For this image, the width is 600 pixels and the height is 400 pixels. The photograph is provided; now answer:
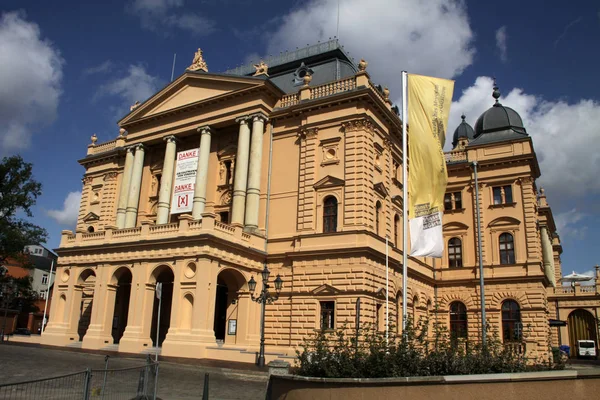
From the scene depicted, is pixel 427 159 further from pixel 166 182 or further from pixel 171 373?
pixel 166 182

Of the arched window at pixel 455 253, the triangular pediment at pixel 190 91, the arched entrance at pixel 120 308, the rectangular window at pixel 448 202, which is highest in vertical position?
the triangular pediment at pixel 190 91

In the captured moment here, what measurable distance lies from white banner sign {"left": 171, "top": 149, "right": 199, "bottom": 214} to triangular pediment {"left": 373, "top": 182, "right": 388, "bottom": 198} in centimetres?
1186

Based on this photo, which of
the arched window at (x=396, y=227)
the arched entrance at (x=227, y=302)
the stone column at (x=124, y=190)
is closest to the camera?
the arched entrance at (x=227, y=302)

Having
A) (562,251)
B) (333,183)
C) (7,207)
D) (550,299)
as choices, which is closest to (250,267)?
(333,183)

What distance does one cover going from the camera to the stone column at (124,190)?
1463 inches

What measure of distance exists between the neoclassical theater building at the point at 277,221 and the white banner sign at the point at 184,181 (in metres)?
0.10

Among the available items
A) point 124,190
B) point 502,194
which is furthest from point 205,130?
point 502,194

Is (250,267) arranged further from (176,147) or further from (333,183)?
(176,147)

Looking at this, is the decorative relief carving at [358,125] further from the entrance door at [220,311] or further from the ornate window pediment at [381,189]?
the entrance door at [220,311]

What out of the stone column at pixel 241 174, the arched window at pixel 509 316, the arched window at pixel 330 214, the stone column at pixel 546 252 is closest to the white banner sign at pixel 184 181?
the stone column at pixel 241 174

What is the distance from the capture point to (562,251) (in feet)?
217

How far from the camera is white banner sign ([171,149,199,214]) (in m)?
34.4

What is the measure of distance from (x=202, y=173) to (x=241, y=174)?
309 cm

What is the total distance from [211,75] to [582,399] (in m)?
30.6
